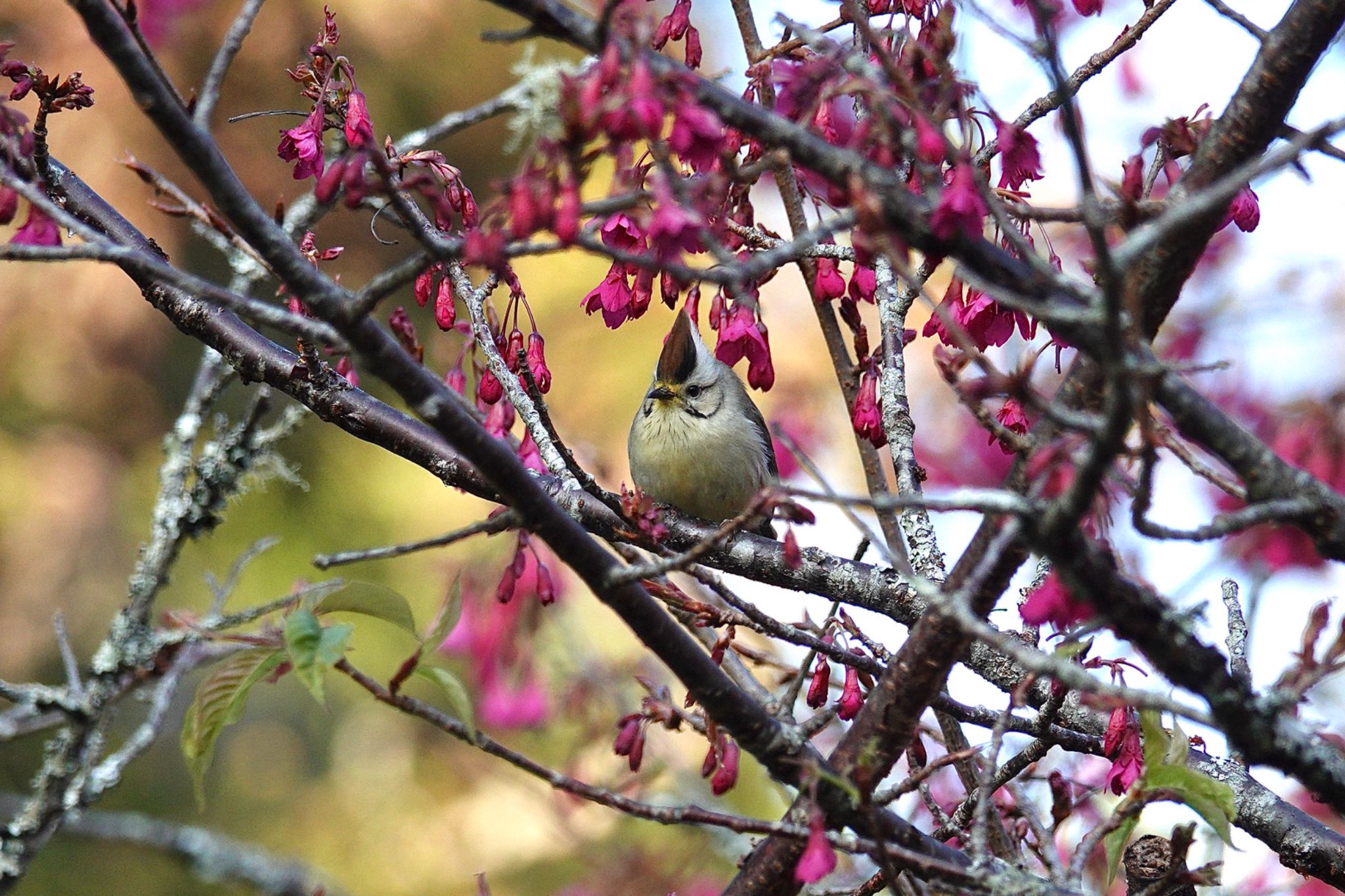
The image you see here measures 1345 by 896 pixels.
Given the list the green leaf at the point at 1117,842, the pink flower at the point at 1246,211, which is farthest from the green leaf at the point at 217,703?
the pink flower at the point at 1246,211

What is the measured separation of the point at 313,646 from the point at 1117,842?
116cm

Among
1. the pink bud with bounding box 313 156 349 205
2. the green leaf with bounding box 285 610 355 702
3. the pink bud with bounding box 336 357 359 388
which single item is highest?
the pink bud with bounding box 336 357 359 388

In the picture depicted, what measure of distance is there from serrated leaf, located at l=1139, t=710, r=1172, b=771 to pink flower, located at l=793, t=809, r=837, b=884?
0.51 m

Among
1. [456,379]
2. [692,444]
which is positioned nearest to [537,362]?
[456,379]

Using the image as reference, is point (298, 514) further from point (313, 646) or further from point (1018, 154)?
point (1018, 154)

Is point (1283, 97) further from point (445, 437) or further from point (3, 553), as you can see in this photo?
point (3, 553)

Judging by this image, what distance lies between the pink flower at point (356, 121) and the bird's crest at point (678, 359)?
7.54 feet

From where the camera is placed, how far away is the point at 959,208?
1501 mm

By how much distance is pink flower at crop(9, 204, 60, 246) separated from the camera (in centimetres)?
182

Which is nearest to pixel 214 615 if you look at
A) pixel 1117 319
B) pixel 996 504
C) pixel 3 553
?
pixel 996 504

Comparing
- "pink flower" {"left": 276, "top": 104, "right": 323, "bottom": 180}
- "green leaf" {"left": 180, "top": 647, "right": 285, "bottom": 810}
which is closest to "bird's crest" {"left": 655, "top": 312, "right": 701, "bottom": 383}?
"pink flower" {"left": 276, "top": 104, "right": 323, "bottom": 180}

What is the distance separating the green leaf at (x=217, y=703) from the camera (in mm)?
1907

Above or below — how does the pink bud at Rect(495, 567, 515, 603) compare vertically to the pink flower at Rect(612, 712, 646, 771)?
above

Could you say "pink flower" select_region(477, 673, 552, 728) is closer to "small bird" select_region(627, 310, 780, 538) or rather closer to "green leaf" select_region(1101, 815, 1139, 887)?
"small bird" select_region(627, 310, 780, 538)
